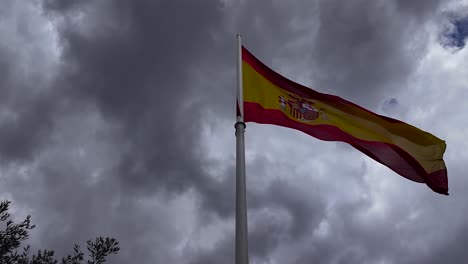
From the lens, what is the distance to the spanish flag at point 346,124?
16.0 meters

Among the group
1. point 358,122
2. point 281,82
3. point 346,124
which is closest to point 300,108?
point 281,82

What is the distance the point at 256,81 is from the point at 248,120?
6.82ft

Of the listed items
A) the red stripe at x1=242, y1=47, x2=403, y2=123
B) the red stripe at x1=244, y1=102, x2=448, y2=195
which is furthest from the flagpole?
the red stripe at x1=242, y1=47, x2=403, y2=123

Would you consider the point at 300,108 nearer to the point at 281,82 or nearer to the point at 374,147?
the point at 281,82

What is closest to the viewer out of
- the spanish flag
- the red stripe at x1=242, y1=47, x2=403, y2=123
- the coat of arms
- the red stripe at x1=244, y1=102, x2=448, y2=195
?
the red stripe at x1=244, y1=102, x2=448, y2=195

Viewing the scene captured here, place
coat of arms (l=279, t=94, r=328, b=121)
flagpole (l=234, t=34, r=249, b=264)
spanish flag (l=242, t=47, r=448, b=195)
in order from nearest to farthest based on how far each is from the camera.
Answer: flagpole (l=234, t=34, r=249, b=264)
spanish flag (l=242, t=47, r=448, b=195)
coat of arms (l=279, t=94, r=328, b=121)

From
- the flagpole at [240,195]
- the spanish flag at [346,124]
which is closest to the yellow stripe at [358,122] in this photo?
the spanish flag at [346,124]

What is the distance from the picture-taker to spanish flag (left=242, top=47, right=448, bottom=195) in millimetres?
16016

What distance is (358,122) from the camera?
17.1 meters

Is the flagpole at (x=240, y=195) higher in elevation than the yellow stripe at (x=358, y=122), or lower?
lower

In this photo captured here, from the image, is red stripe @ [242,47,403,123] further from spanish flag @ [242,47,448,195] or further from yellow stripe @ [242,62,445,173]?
yellow stripe @ [242,62,445,173]

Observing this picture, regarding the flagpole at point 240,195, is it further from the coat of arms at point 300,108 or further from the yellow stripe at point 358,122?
the coat of arms at point 300,108

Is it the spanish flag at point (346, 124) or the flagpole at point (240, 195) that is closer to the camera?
the flagpole at point (240, 195)

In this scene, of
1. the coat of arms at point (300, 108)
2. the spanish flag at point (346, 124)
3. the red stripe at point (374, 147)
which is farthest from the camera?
the coat of arms at point (300, 108)
